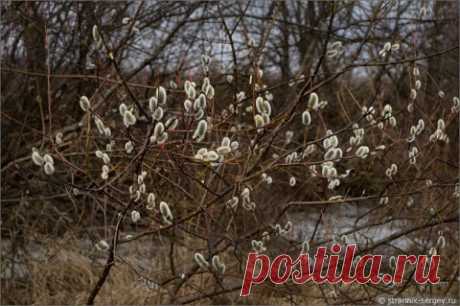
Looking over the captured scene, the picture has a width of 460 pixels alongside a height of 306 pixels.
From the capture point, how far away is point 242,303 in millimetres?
3352

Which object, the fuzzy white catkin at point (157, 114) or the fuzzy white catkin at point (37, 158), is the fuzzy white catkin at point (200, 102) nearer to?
the fuzzy white catkin at point (157, 114)

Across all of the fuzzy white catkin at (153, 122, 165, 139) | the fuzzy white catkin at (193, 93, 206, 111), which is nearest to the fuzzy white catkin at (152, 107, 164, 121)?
the fuzzy white catkin at (153, 122, 165, 139)

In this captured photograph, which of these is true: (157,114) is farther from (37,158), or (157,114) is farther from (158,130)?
(37,158)

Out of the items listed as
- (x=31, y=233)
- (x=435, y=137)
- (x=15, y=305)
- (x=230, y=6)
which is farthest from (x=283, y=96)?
(x=15, y=305)

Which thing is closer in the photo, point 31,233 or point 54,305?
point 54,305

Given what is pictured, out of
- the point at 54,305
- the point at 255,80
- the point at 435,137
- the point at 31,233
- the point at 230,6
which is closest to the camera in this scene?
the point at 255,80

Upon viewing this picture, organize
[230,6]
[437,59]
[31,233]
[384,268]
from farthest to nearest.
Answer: [437,59] → [230,6] → [31,233] → [384,268]

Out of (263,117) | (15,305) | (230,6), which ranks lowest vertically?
(15,305)

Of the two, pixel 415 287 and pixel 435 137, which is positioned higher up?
pixel 435 137

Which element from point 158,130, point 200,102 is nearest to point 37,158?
point 158,130

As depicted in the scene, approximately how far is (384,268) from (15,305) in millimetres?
2259

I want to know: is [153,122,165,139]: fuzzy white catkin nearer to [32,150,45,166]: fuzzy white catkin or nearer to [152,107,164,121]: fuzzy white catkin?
[152,107,164,121]: fuzzy white catkin

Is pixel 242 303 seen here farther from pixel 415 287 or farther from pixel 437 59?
pixel 437 59

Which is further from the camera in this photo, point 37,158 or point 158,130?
point 37,158
